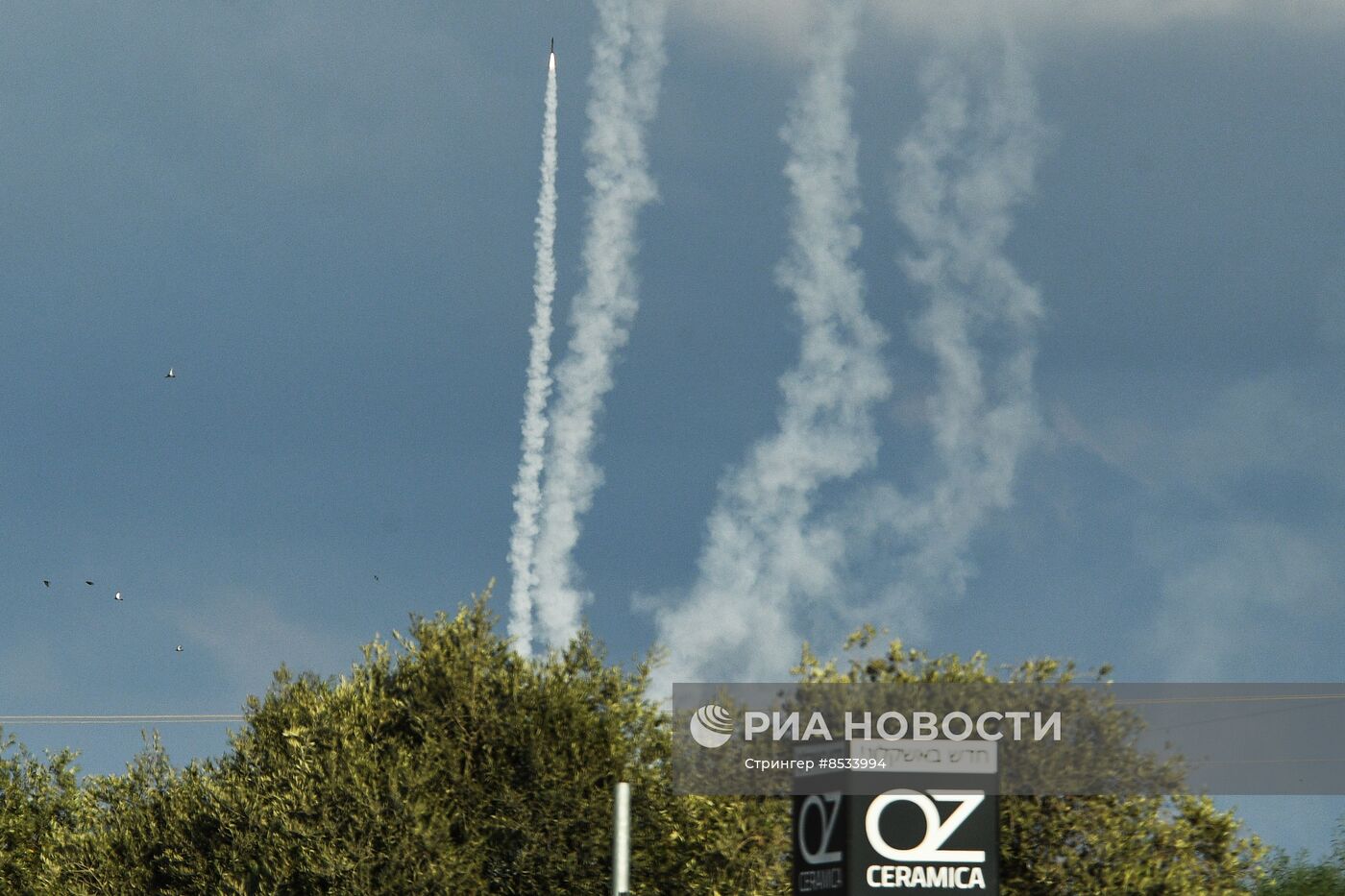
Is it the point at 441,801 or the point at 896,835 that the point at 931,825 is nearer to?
the point at 896,835

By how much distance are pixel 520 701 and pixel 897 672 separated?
8.00 metres

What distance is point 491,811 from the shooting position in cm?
3534

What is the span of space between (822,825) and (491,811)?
15924 millimetres

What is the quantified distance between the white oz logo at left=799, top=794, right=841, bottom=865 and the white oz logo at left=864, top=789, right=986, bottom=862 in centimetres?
48

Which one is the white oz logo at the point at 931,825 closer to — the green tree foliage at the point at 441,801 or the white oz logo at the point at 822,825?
the white oz logo at the point at 822,825

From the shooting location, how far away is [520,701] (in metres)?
36.7

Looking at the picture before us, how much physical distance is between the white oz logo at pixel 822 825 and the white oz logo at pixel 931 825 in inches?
18.7

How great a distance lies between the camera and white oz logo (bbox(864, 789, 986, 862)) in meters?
20.0

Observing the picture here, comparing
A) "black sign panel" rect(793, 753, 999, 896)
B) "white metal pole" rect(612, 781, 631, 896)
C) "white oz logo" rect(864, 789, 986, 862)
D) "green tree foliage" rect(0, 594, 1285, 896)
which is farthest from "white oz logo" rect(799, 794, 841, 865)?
"green tree foliage" rect(0, 594, 1285, 896)

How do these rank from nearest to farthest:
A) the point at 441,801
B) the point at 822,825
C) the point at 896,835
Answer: the point at 896,835 → the point at 822,825 → the point at 441,801

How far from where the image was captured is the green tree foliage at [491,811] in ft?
109

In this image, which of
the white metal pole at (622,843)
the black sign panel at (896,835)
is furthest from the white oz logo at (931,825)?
the white metal pole at (622,843)

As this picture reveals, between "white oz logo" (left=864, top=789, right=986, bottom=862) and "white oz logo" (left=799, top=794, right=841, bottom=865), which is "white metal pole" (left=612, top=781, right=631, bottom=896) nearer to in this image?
"white oz logo" (left=799, top=794, right=841, bottom=865)

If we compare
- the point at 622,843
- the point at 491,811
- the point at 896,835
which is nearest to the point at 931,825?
the point at 896,835
